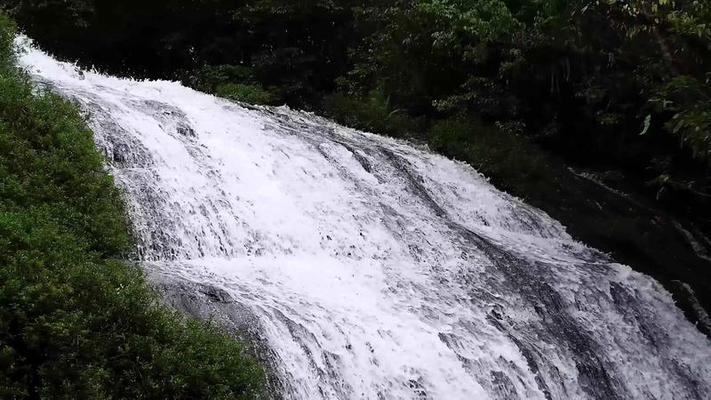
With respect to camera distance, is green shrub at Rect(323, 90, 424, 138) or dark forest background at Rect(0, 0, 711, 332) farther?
green shrub at Rect(323, 90, 424, 138)

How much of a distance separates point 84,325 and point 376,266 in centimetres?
356

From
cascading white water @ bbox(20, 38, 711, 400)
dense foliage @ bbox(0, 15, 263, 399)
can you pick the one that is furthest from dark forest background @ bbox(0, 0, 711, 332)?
dense foliage @ bbox(0, 15, 263, 399)

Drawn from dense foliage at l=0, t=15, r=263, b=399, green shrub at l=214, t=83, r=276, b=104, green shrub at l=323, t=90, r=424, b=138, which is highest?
green shrub at l=323, t=90, r=424, b=138

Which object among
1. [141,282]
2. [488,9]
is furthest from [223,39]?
[141,282]

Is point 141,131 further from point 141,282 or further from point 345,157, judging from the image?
point 141,282

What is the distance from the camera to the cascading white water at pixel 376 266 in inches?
249

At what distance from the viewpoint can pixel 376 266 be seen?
7.94 m

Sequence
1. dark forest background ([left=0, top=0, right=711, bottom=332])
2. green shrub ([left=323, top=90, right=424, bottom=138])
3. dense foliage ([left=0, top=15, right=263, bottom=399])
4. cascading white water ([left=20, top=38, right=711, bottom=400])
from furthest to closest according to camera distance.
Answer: green shrub ([left=323, top=90, right=424, bottom=138]), dark forest background ([left=0, top=0, right=711, bottom=332]), cascading white water ([left=20, top=38, right=711, bottom=400]), dense foliage ([left=0, top=15, right=263, bottom=399])

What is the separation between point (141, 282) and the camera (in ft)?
18.6

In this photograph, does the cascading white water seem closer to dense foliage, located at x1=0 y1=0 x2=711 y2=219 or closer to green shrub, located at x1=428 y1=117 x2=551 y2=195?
green shrub, located at x1=428 y1=117 x2=551 y2=195

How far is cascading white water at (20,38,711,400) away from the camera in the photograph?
20.7ft

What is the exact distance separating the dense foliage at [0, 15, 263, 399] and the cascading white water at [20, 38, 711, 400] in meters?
0.59

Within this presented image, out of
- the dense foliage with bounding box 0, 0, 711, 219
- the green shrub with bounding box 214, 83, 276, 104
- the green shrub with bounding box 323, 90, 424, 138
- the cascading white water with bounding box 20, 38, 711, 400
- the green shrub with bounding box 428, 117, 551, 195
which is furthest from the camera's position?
the green shrub with bounding box 214, 83, 276, 104

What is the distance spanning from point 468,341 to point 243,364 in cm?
243
